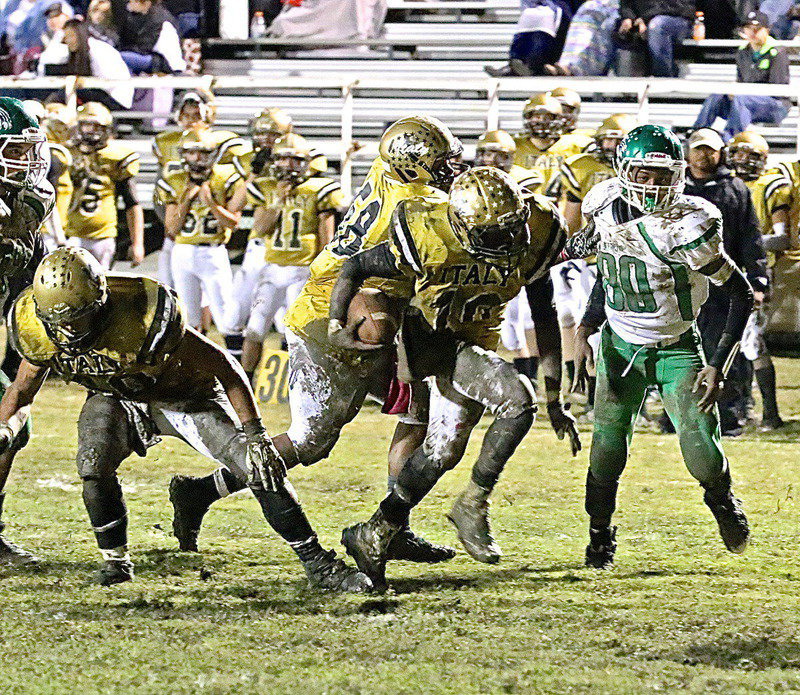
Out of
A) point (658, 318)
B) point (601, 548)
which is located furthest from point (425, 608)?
point (658, 318)

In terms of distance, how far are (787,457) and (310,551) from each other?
11.5 ft

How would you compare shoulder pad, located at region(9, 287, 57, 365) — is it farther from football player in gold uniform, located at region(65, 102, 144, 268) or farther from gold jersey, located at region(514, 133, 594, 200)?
football player in gold uniform, located at region(65, 102, 144, 268)

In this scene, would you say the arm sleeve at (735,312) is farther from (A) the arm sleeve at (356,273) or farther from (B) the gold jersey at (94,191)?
(B) the gold jersey at (94,191)

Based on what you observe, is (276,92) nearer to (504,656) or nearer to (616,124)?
(616,124)

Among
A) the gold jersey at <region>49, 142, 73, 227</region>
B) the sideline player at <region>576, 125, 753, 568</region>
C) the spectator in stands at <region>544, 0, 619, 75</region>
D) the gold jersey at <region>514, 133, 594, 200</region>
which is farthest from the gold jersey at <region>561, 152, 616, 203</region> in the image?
the sideline player at <region>576, 125, 753, 568</region>

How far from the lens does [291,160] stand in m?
9.03

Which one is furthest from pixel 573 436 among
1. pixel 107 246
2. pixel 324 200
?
pixel 107 246

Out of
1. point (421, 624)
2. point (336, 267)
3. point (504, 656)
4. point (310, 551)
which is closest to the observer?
point (504, 656)

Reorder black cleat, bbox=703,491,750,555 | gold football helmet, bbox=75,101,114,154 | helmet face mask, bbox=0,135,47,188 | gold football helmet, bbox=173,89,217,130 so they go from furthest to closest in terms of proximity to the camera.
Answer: gold football helmet, bbox=173,89,217,130, gold football helmet, bbox=75,101,114,154, helmet face mask, bbox=0,135,47,188, black cleat, bbox=703,491,750,555

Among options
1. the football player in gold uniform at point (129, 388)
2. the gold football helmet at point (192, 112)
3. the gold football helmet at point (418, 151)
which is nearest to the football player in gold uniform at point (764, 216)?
the gold football helmet at point (418, 151)

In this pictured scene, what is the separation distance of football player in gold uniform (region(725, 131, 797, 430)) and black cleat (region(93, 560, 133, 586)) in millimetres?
3865

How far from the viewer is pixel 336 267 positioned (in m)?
5.20

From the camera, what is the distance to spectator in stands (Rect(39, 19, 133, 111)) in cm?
1255

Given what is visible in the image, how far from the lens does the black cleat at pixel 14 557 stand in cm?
498
